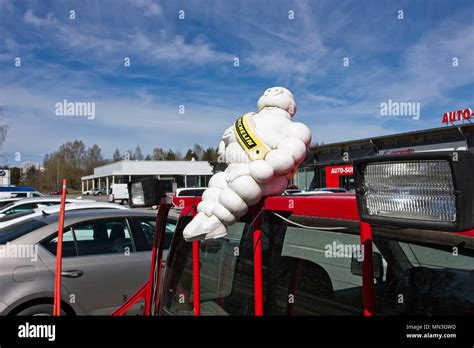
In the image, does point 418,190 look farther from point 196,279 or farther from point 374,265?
point 196,279

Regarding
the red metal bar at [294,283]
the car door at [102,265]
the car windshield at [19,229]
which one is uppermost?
the red metal bar at [294,283]

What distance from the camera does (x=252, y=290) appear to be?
1.77 m

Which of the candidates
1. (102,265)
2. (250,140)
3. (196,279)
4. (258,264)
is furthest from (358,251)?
(102,265)

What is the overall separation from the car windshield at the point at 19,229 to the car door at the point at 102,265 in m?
0.33

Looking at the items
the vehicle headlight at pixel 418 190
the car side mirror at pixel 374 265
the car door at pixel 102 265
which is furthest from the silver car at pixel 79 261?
the vehicle headlight at pixel 418 190

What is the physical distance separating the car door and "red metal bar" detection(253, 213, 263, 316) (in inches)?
154

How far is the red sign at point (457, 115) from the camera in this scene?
26.5 m

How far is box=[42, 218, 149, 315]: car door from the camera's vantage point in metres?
5.11

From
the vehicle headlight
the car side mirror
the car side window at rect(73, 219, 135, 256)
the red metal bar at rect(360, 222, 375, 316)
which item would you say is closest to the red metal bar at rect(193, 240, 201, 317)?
the car side mirror

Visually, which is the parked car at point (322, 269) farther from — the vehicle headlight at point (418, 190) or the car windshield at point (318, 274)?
the vehicle headlight at point (418, 190)

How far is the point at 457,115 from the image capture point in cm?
2708

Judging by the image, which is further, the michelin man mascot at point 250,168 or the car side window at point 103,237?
the car side window at point 103,237

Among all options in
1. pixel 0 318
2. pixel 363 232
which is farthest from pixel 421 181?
pixel 0 318

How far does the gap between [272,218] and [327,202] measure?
320mm
